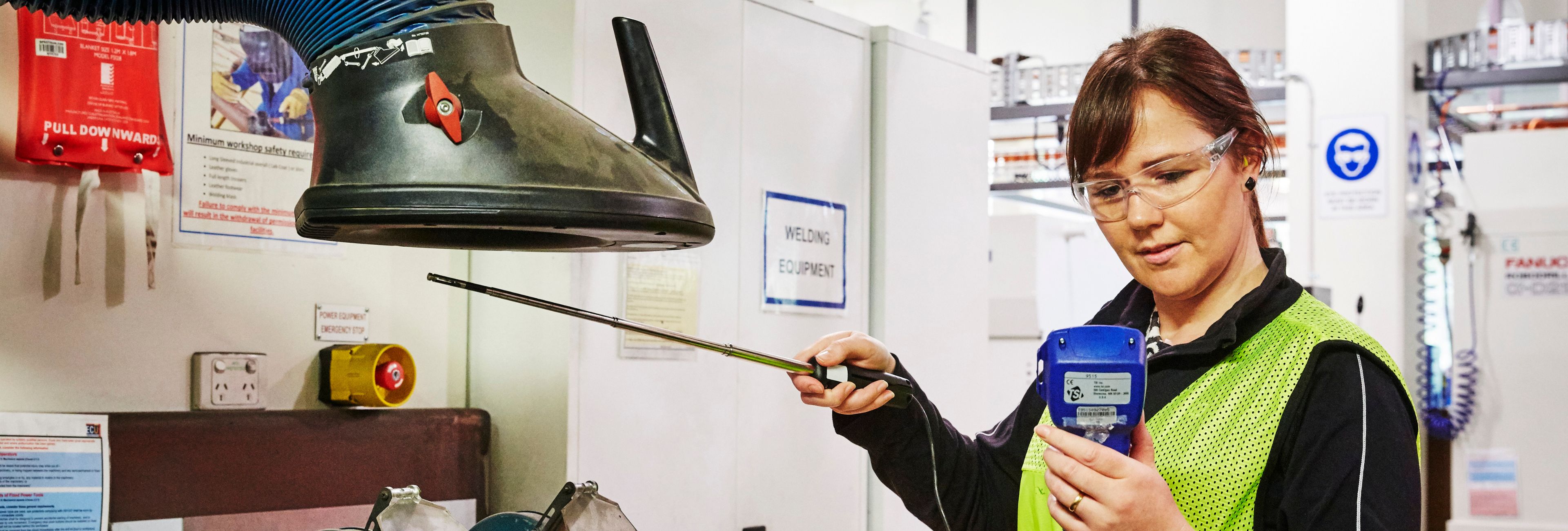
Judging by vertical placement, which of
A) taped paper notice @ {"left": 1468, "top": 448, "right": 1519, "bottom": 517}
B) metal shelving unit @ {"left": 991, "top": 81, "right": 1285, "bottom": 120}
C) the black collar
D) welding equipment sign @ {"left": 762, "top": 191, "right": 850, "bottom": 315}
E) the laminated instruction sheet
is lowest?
taped paper notice @ {"left": 1468, "top": 448, "right": 1519, "bottom": 517}

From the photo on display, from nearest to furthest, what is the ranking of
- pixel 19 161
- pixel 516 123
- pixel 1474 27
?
→ pixel 516 123
pixel 19 161
pixel 1474 27

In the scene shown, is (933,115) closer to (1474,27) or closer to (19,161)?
(19,161)

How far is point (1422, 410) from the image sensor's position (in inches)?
198

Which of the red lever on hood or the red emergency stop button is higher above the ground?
the red lever on hood

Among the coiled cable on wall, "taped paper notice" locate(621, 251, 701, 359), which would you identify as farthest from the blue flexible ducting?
the coiled cable on wall

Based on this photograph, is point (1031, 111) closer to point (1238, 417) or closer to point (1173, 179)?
point (1173, 179)

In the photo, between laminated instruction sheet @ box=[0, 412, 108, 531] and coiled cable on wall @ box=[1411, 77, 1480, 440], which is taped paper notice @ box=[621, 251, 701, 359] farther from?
coiled cable on wall @ box=[1411, 77, 1480, 440]

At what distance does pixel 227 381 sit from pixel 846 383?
3.79ft

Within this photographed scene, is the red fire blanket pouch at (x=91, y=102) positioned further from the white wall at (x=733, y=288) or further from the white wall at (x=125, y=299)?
the white wall at (x=733, y=288)

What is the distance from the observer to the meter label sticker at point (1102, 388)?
45.4 inches

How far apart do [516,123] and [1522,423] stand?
520 centimetres

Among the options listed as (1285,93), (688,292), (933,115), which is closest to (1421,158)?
(1285,93)

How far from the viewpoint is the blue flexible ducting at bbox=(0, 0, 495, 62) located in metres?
1.11

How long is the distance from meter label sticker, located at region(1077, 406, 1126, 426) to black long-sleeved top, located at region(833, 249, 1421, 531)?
0.20 m
